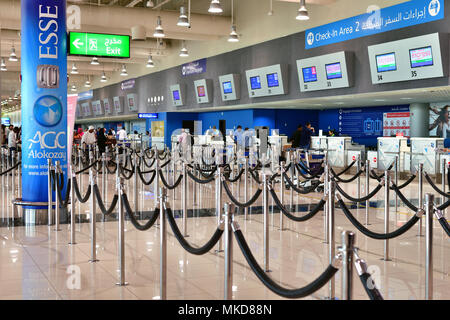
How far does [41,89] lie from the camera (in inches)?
352

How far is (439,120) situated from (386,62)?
528 centimetres

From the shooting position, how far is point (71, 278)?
221 inches

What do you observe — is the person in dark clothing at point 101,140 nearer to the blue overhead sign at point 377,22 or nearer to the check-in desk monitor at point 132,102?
the blue overhead sign at point 377,22

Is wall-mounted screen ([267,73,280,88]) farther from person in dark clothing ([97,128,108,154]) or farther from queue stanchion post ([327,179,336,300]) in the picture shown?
queue stanchion post ([327,179,336,300])

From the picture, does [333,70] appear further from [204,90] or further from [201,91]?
[201,91]

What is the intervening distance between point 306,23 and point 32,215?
12.2 meters

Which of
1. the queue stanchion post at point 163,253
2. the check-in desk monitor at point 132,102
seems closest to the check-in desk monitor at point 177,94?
the check-in desk monitor at point 132,102

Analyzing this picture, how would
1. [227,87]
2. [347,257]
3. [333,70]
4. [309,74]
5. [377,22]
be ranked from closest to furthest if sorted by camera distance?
1. [347,257]
2. [377,22]
3. [333,70]
4. [309,74]
5. [227,87]

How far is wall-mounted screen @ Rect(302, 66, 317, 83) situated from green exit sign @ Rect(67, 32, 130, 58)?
681 centimetres

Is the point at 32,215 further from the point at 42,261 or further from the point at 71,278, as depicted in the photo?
the point at 71,278

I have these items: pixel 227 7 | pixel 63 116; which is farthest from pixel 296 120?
pixel 63 116

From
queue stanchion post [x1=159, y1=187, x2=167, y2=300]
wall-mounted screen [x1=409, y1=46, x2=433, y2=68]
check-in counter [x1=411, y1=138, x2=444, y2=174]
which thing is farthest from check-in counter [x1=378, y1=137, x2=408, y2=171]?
queue stanchion post [x1=159, y1=187, x2=167, y2=300]

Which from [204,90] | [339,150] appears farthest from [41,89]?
[204,90]

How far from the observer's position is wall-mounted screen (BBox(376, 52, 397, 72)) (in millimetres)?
14336
